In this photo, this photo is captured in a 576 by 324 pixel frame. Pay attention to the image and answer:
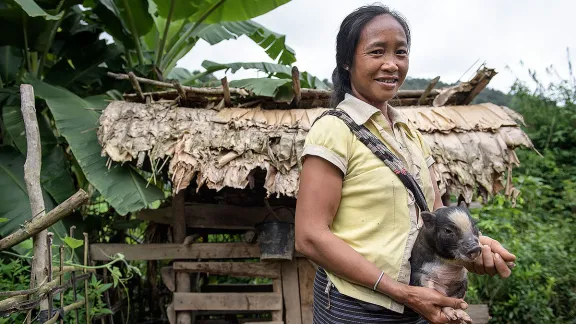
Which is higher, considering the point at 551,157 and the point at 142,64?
the point at 142,64

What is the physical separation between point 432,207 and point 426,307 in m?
0.42

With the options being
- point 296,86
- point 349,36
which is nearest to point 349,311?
point 349,36

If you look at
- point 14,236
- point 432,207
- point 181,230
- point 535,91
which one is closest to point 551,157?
point 535,91

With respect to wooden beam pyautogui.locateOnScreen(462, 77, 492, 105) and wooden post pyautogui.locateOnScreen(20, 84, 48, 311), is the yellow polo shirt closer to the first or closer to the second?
wooden post pyautogui.locateOnScreen(20, 84, 48, 311)

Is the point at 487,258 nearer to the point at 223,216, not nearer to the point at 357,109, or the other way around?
the point at 357,109

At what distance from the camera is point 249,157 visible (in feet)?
11.9

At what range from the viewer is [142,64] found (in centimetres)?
500

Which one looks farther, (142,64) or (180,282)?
(142,64)

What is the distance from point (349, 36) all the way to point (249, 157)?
218cm

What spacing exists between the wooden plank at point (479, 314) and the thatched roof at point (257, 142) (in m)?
1.33

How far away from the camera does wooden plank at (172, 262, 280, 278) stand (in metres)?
4.11

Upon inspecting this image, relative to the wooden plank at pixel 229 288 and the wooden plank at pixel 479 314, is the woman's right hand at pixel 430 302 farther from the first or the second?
the wooden plank at pixel 229 288

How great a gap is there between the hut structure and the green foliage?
118 cm

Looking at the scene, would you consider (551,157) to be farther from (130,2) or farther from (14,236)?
(14,236)
